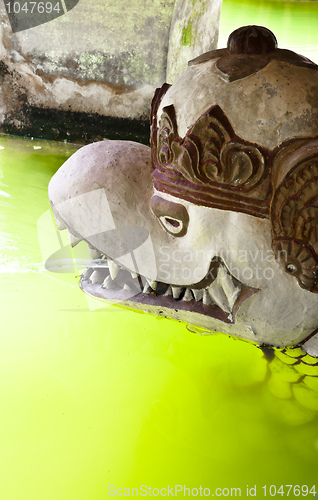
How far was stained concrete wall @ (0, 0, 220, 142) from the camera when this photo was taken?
3.14 meters

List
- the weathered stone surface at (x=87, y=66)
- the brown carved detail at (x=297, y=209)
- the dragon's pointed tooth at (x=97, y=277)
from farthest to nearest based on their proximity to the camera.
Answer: the weathered stone surface at (x=87, y=66) → the dragon's pointed tooth at (x=97, y=277) → the brown carved detail at (x=297, y=209)

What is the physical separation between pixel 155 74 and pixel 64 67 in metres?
0.73

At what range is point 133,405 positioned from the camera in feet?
3.97

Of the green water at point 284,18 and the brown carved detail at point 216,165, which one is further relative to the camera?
the green water at point 284,18

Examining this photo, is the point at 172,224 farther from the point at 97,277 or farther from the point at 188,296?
the point at 97,277

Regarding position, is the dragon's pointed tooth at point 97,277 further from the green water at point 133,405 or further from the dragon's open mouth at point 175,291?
the green water at point 133,405

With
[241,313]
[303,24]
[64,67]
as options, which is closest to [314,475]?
[241,313]

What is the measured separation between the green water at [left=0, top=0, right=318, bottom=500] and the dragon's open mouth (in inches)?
5.0

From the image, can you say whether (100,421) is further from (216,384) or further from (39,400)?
(216,384)

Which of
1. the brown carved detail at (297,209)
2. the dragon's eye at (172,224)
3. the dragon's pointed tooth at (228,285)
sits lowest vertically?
the dragon's pointed tooth at (228,285)

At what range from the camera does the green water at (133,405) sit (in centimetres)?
104

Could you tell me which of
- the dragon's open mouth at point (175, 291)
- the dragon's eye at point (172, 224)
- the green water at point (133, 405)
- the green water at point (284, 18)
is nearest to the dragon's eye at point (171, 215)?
the dragon's eye at point (172, 224)

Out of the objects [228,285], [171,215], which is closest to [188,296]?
[228,285]

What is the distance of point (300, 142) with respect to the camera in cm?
98
